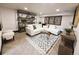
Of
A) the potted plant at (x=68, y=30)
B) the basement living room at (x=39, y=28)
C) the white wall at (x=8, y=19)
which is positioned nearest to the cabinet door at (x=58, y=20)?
the basement living room at (x=39, y=28)

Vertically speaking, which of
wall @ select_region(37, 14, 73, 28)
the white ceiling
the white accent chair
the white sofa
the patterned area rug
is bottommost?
the patterned area rug

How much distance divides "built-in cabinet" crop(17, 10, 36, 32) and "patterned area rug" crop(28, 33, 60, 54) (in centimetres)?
23

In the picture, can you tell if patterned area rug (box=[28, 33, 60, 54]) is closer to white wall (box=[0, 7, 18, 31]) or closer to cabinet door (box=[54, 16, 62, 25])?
cabinet door (box=[54, 16, 62, 25])

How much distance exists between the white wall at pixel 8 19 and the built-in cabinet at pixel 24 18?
0.22ft

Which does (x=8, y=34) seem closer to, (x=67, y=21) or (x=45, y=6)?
(x=45, y=6)

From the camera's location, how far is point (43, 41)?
1275mm

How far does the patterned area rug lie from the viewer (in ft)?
4.01

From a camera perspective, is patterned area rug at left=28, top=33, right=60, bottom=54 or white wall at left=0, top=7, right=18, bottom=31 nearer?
white wall at left=0, top=7, right=18, bottom=31

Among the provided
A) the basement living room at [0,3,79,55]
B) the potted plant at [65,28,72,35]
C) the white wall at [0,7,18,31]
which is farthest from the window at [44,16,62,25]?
the white wall at [0,7,18,31]

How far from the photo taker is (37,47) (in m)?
1.24

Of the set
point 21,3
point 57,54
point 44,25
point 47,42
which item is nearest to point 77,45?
point 57,54

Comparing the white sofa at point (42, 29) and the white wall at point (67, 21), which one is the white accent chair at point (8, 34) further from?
the white wall at point (67, 21)

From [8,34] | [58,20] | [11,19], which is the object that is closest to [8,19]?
[11,19]
